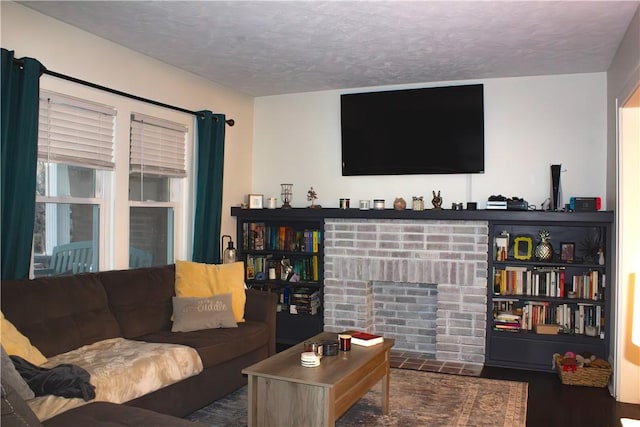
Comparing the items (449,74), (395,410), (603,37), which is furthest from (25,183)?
(603,37)

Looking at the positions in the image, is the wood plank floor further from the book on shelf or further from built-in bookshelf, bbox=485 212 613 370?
the book on shelf

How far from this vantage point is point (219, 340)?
145 inches

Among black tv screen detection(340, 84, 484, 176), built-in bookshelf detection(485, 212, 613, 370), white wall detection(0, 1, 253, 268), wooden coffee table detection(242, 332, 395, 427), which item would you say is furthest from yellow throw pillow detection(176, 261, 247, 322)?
built-in bookshelf detection(485, 212, 613, 370)

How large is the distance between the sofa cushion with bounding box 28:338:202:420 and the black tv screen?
9.34ft

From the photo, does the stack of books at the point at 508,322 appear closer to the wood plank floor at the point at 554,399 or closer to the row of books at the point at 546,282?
the row of books at the point at 546,282

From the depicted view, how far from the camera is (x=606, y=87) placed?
189 inches

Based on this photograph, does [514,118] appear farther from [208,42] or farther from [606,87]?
[208,42]

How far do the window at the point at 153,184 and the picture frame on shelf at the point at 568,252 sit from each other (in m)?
3.46

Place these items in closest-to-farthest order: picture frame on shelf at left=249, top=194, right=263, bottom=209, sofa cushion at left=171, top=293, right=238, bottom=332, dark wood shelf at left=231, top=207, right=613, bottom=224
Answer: sofa cushion at left=171, top=293, right=238, bottom=332 < dark wood shelf at left=231, top=207, right=613, bottom=224 < picture frame on shelf at left=249, top=194, right=263, bottom=209

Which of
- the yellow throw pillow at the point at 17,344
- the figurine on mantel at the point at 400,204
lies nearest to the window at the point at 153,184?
the yellow throw pillow at the point at 17,344

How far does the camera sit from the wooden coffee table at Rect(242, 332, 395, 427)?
2762mm

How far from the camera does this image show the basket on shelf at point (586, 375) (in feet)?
13.9

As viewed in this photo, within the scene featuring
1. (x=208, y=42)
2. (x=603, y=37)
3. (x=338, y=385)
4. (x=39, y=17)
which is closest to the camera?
(x=338, y=385)

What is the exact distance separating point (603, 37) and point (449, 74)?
1.37 meters
